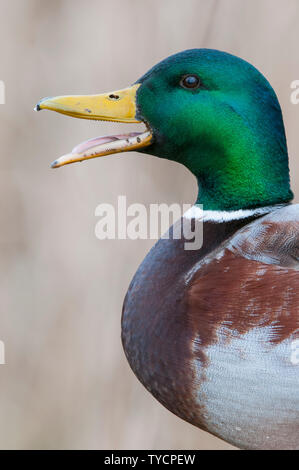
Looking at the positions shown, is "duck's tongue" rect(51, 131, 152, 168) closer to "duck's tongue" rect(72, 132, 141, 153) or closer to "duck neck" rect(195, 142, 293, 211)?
"duck's tongue" rect(72, 132, 141, 153)

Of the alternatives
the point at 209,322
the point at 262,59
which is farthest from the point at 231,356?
the point at 262,59

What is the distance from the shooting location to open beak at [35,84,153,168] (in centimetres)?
124

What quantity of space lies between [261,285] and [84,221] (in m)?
0.99

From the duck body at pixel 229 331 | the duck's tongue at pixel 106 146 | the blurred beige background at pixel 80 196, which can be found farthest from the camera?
the blurred beige background at pixel 80 196

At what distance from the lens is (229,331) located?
44.5 inches

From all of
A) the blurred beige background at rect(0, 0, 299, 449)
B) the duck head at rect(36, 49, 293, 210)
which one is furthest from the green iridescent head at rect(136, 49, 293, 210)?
the blurred beige background at rect(0, 0, 299, 449)

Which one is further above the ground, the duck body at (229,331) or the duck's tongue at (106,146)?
the duck's tongue at (106,146)

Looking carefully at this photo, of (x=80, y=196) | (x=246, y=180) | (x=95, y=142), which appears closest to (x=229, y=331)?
(x=246, y=180)

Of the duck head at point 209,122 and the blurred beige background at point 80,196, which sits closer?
the duck head at point 209,122

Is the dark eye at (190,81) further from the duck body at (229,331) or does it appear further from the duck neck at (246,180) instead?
the duck body at (229,331)

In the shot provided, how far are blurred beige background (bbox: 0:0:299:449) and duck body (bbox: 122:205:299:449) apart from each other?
2.49 ft

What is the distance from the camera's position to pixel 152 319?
1.23 meters

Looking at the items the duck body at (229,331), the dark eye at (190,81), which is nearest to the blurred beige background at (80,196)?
the dark eye at (190,81)

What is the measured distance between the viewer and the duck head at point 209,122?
4.14ft
